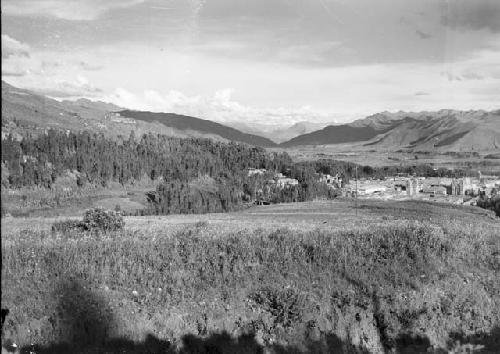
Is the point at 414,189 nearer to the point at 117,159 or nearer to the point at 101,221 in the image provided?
the point at 117,159

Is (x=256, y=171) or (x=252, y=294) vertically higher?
(x=252, y=294)

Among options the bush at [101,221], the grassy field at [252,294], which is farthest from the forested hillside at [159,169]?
the grassy field at [252,294]

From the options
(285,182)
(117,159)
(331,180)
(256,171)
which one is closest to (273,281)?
A: (117,159)

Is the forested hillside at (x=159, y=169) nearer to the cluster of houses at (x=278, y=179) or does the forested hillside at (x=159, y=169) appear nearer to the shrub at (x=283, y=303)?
the cluster of houses at (x=278, y=179)

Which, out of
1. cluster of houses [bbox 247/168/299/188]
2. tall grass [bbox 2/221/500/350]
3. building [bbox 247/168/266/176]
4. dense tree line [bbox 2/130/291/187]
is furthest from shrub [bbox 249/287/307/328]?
building [bbox 247/168/266/176]

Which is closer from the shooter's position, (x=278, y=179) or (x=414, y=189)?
(x=414, y=189)

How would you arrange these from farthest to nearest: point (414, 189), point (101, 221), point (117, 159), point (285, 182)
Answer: point (285, 182) < point (117, 159) < point (414, 189) < point (101, 221)
